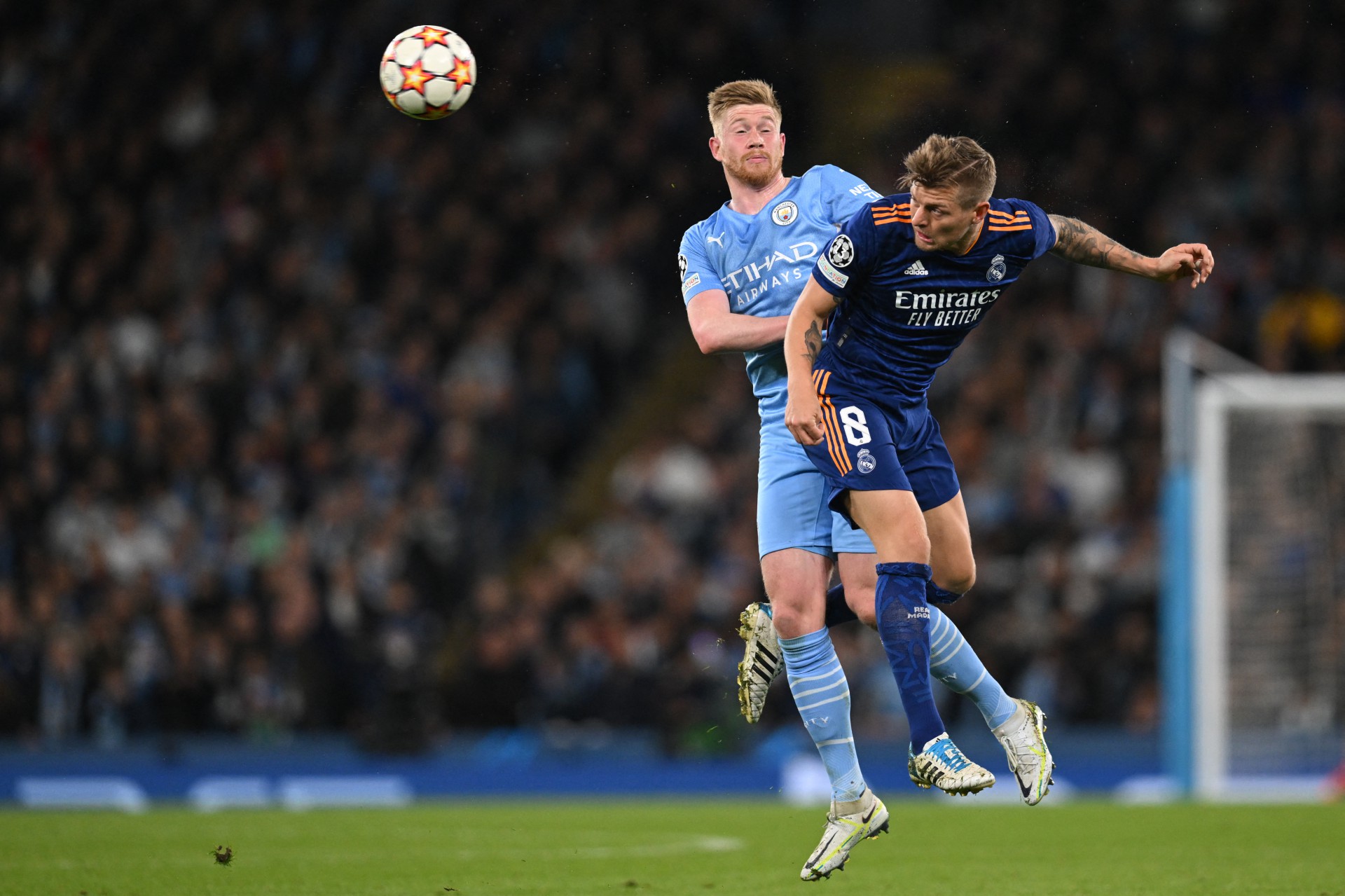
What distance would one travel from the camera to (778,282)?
675cm

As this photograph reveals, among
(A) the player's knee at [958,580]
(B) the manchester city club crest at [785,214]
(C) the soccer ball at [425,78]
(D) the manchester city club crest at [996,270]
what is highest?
(C) the soccer ball at [425,78]

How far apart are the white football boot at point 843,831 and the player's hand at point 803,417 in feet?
4.41

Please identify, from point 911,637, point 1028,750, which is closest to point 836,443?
point 911,637

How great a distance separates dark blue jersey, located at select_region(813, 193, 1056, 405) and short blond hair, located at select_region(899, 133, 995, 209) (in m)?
0.22

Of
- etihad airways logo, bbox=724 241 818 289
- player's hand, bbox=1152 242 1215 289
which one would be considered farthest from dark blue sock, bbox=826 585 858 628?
player's hand, bbox=1152 242 1215 289

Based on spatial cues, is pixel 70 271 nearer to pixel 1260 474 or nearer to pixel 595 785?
pixel 595 785

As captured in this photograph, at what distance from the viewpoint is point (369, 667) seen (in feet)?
46.1

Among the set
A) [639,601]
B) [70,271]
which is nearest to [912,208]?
[639,601]

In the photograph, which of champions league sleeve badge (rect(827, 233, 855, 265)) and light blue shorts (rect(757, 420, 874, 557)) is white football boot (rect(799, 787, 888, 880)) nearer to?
light blue shorts (rect(757, 420, 874, 557))

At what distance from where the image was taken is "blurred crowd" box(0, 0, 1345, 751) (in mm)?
14008

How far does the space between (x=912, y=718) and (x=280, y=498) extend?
10.8 m

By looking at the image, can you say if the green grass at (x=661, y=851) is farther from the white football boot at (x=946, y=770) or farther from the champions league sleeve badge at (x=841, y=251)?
the champions league sleeve badge at (x=841, y=251)

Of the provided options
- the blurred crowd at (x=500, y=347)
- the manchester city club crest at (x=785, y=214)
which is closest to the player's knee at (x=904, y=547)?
the manchester city club crest at (x=785, y=214)

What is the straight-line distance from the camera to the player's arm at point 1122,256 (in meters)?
6.18
